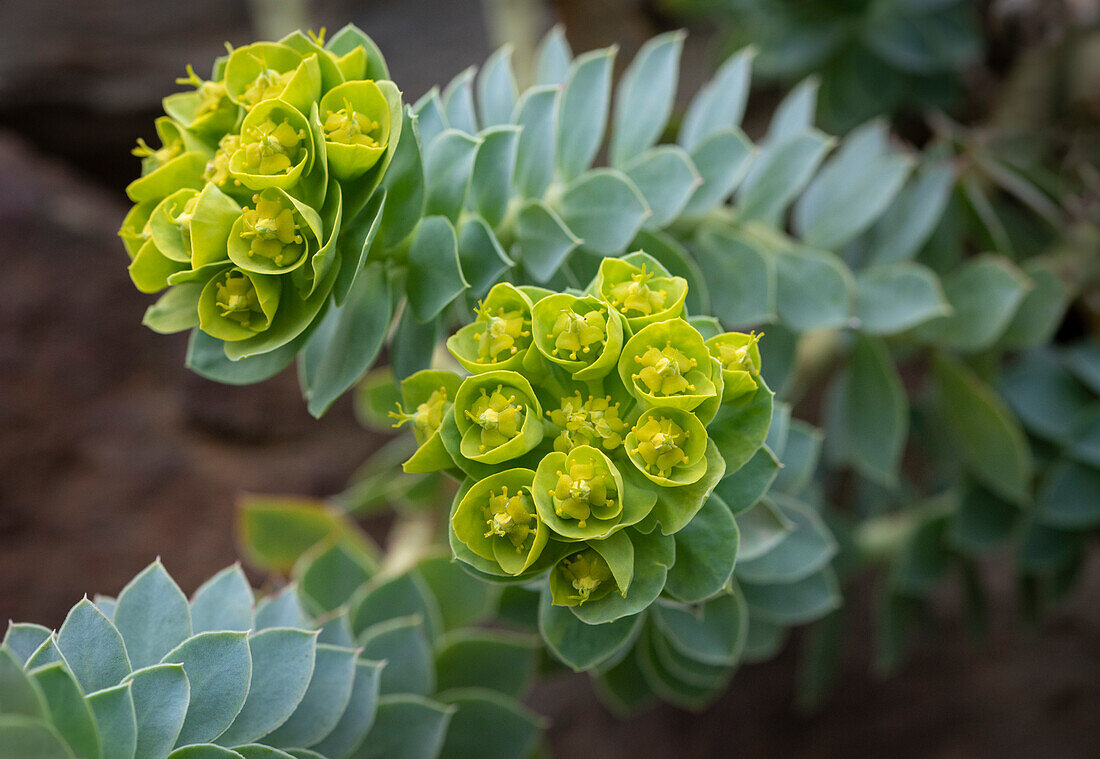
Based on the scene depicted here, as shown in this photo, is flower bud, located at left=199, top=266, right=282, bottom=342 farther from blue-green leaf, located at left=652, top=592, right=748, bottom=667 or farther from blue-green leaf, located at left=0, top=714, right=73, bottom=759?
blue-green leaf, located at left=652, top=592, right=748, bottom=667

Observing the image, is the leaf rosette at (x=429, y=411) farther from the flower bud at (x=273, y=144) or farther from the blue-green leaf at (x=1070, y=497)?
the blue-green leaf at (x=1070, y=497)

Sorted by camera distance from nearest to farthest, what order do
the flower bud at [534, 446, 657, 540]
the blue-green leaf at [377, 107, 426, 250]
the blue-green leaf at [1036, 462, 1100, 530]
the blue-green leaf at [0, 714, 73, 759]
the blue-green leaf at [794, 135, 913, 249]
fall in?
the blue-green leaf at [0, 714, 73, 759] < the flower bud at [534, 446, 657, 540] < the blue-green leaf at [377, 107, 426, 250] < the blue-green leaf at [794, 135, 913, 249] < the blue-green leaf at [1036, 462, 1100, 530]

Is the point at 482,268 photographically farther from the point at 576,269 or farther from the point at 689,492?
the point at 689,492

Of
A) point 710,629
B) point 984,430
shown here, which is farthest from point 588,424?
point 984,430

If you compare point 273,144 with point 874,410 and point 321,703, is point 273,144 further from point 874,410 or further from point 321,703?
point 874,410

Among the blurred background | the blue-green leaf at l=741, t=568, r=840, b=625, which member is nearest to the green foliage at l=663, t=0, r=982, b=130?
the blurred background

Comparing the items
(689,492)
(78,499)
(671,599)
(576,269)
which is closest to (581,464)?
(689,492)
